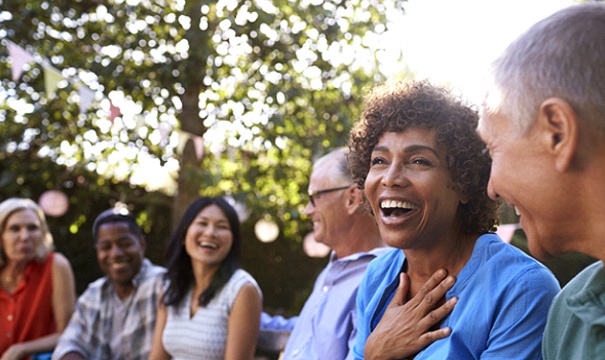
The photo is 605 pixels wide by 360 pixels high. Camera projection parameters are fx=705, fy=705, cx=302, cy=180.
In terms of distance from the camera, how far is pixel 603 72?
115cm

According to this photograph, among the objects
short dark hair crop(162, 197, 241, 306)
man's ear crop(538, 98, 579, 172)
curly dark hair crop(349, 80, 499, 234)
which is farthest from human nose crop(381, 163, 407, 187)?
short dark hair crop(162, 197, 241, 306)

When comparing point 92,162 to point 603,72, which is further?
point 92,162

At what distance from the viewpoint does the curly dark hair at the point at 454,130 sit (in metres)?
1.99

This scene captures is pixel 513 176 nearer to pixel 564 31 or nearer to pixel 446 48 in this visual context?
pixel 564 31

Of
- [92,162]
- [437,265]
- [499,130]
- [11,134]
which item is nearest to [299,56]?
[92,162]

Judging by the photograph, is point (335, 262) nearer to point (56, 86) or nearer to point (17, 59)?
point (56, 86)

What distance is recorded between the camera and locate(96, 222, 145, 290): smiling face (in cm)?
422

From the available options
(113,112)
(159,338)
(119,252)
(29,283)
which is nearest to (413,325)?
(159,338)

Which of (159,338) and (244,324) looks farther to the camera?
(159,338)

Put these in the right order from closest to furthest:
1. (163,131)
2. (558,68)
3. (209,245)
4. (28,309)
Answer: (558,68), (209,245), (28,309), (163,131)

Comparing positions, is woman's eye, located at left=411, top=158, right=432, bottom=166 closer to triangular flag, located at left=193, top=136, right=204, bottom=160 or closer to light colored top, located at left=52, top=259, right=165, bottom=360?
light colored top, located at left=52, top=259, right=165, bottom=360

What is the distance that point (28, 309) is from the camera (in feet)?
14.6

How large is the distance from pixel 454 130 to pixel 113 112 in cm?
437

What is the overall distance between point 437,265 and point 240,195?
3.98 metres
